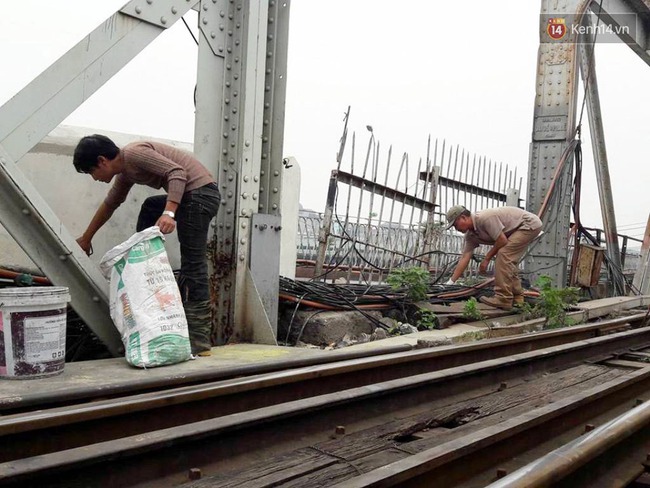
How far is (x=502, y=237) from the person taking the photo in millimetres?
7508

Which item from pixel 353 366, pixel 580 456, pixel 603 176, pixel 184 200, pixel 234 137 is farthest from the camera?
pixel 603 176

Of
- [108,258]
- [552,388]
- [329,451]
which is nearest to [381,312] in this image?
[552,388]

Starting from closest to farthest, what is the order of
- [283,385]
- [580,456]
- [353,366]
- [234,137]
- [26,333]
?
[580,456], [283,385], [26,333], [353,366], [234,137]

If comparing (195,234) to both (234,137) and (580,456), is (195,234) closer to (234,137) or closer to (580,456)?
(234,137)

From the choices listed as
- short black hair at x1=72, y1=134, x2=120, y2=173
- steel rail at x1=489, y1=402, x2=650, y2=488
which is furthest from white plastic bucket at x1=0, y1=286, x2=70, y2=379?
steel rail at x1=489, y1=402, x2=650, y2=488

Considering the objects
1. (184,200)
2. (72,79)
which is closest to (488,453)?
(184,200)

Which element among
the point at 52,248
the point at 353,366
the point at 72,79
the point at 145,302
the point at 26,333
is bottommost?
the point at 353,366

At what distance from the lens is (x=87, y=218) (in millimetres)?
4949

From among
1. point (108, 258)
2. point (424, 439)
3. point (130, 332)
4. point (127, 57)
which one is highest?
point (127, 57)

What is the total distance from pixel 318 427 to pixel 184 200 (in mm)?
2285

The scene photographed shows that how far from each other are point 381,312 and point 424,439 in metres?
3.92

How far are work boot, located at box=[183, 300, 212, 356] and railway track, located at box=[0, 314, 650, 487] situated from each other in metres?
1.36

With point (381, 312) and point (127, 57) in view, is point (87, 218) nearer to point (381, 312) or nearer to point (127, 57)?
point (127, 57)

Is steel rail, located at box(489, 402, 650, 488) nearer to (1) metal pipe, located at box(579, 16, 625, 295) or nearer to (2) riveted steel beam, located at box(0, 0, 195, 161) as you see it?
(2) riveted steel beam, located at box(0, 0, 195, 161)
